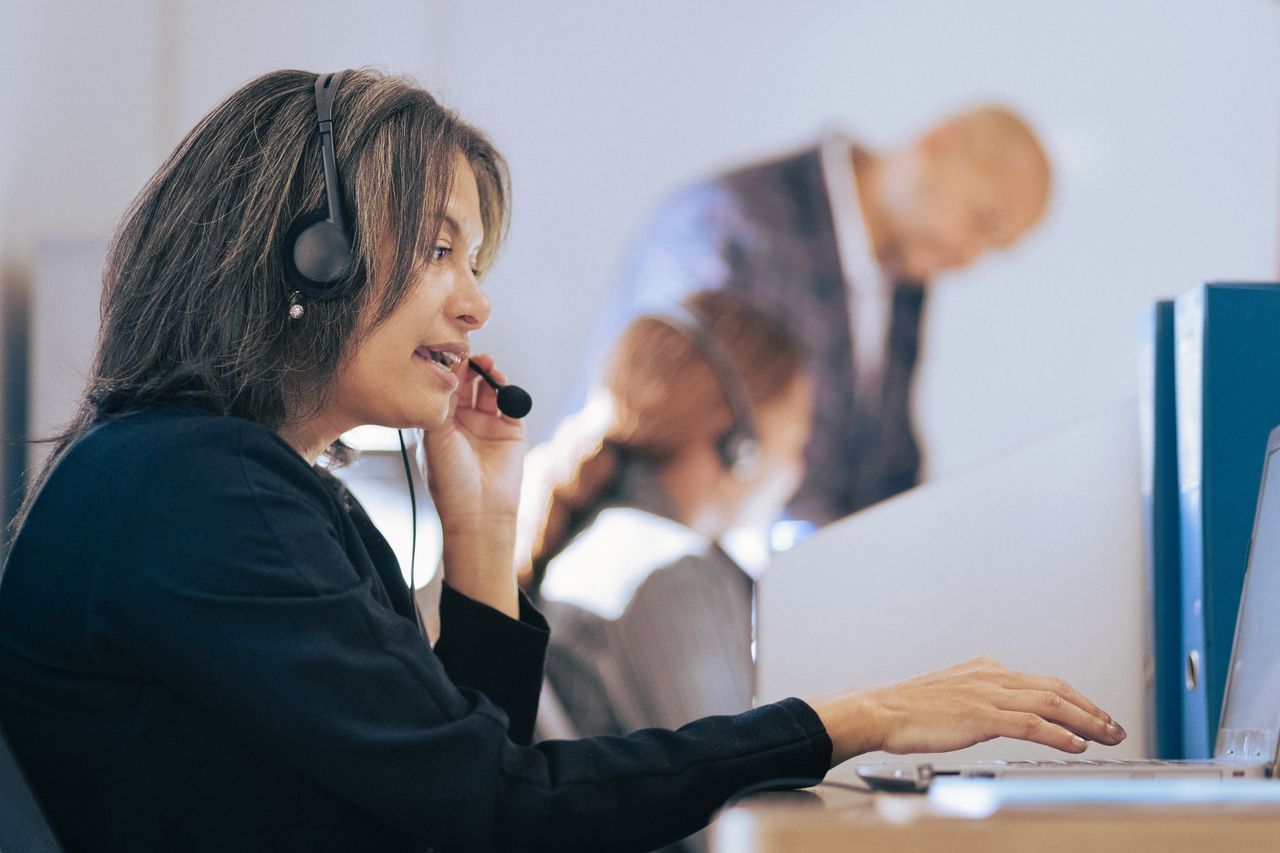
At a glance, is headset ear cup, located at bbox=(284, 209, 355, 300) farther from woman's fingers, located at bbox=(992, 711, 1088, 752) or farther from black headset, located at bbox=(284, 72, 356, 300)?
woman's fingers, located at bbox=(992, 711, 1088, 752)

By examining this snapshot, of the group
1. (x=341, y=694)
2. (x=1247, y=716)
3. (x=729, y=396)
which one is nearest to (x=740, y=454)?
(x=729, y=396)

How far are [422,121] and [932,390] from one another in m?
1.08

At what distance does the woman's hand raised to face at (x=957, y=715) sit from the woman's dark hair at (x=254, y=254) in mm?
459

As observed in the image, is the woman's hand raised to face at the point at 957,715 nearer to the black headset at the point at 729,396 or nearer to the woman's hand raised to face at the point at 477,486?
the woman's hand raised to face at the point at 477,486

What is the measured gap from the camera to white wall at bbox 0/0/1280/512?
6.02ft

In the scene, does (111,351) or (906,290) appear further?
(906,290)

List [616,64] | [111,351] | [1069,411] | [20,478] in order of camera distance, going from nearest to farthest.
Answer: [111,351] < [20,478] < [1069,411] < [616,64]

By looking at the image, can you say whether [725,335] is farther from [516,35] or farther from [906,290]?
[516,35]

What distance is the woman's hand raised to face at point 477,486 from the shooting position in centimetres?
116

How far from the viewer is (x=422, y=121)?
3.30 ft

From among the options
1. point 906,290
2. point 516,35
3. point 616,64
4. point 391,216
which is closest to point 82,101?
point 516,35

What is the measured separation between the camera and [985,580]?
1431 millimetres

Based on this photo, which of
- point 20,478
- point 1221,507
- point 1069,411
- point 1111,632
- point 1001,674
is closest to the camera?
point 1001,674

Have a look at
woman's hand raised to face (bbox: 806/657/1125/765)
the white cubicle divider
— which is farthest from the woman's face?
the white cubicle divider
